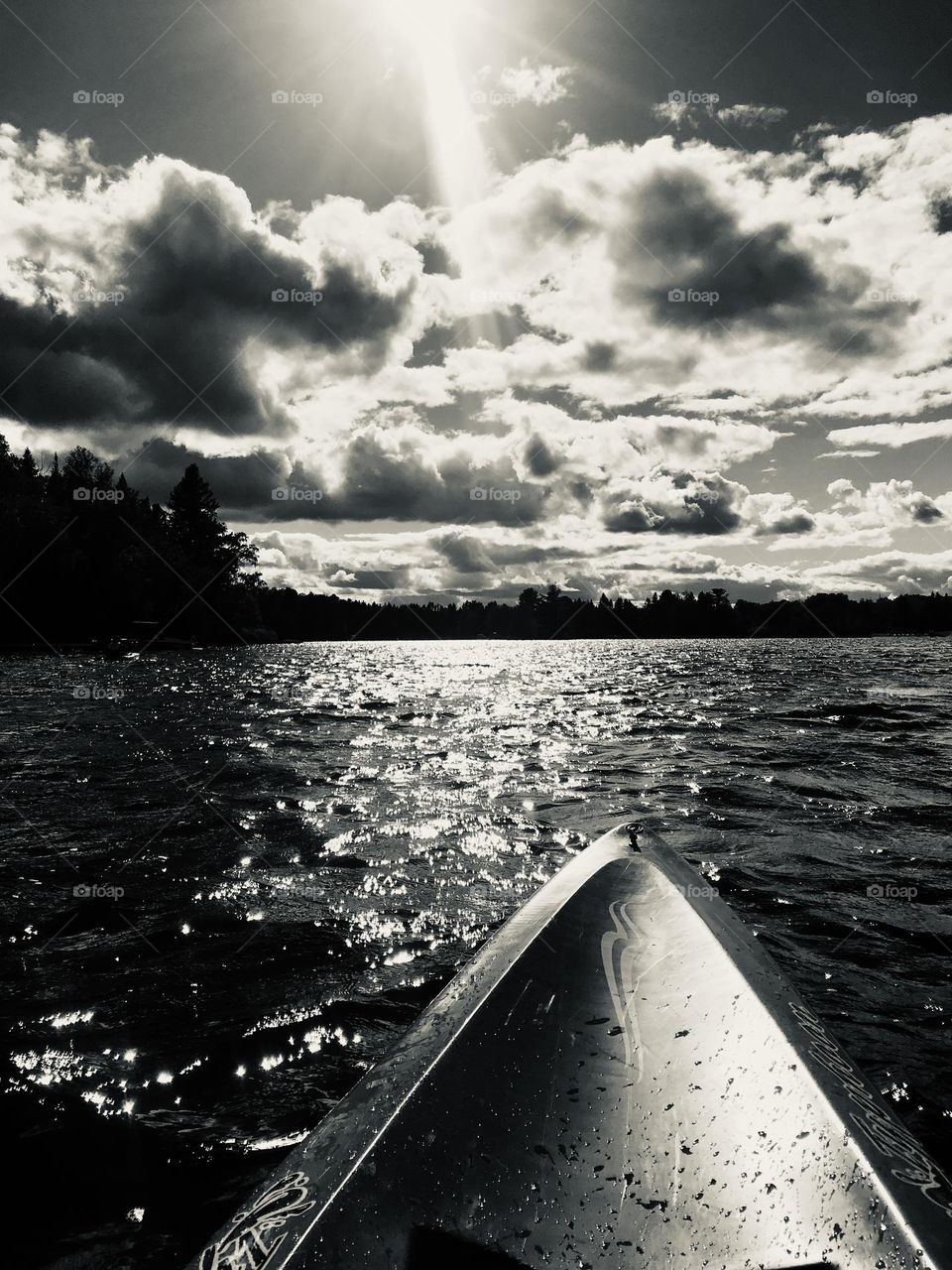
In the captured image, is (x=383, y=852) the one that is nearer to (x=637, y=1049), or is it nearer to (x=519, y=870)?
(x=519, y=870)

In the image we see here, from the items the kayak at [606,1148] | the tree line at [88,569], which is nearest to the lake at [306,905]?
the kayak at [606,1148]

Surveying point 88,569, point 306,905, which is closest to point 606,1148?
point 306,905

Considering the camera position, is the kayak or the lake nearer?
the kayak

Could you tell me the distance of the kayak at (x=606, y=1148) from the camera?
2.08m

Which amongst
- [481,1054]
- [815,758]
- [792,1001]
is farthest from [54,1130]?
[815,758]

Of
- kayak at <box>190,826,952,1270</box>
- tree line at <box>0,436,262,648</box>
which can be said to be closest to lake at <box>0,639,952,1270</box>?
kayak at <box>190,826,952,1270</box>

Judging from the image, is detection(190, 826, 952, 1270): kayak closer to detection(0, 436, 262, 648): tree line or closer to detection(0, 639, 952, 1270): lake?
detection(0, 639, 952, 1270): lake

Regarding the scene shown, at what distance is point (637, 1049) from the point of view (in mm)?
3104

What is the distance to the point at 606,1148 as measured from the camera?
2.59m

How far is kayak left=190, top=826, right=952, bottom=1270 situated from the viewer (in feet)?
6.82

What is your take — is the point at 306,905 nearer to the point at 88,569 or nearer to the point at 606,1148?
the point at 606,1148

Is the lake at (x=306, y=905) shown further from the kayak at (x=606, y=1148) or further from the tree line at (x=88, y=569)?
the tree line at (x=88, y=569)

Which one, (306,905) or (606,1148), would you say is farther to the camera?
(306,905)

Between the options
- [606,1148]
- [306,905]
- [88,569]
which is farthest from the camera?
[88,569]
